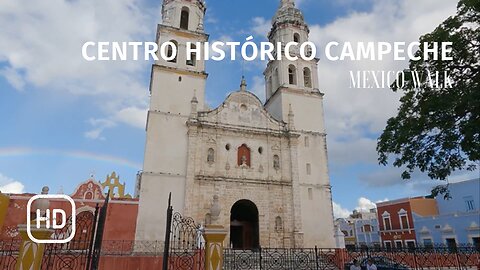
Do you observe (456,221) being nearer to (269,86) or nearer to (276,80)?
(276,80)

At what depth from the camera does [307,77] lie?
969 inches

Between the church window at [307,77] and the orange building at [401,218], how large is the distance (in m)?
14.8

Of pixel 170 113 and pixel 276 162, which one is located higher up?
pixel 170 113

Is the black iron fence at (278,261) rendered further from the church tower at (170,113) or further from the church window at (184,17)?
the church window at (184,17)

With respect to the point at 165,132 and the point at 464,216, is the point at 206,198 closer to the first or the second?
the point at 165,132

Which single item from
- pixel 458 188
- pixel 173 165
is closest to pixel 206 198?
pixel 173 165

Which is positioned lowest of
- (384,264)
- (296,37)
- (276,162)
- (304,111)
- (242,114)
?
(384,264)

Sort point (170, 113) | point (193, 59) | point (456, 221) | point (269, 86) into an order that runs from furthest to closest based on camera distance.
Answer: point (269, 86) → point (456, 221) → point (193, 59) → point (170, 113)

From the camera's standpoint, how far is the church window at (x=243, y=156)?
19.8 m

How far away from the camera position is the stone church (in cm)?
1791

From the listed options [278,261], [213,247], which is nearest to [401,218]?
[278,261]

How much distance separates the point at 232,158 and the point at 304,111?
21.7ft

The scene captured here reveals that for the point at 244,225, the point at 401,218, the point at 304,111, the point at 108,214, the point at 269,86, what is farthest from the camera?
the point at 401,218

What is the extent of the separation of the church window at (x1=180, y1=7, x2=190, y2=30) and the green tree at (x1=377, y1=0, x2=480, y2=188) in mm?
16761
